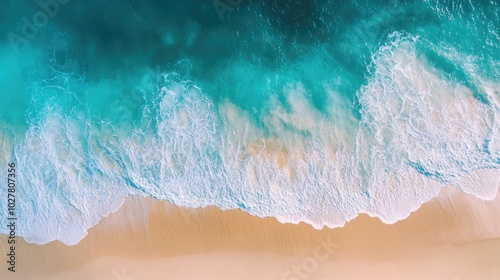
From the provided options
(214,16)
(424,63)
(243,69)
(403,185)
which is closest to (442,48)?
(424,63)

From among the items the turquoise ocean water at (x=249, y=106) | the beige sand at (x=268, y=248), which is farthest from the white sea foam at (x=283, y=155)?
the beige sand at (x=268, y=248)

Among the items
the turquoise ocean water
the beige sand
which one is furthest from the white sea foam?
the beige sand

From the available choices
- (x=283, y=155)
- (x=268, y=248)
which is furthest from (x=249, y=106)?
(x=268, y=248)

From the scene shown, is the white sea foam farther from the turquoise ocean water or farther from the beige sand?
the beige sand

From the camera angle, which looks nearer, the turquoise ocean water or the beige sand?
the beige sand

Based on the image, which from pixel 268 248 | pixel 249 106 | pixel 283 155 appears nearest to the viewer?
pixel 268 248

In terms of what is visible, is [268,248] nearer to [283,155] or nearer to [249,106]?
[283,155]
